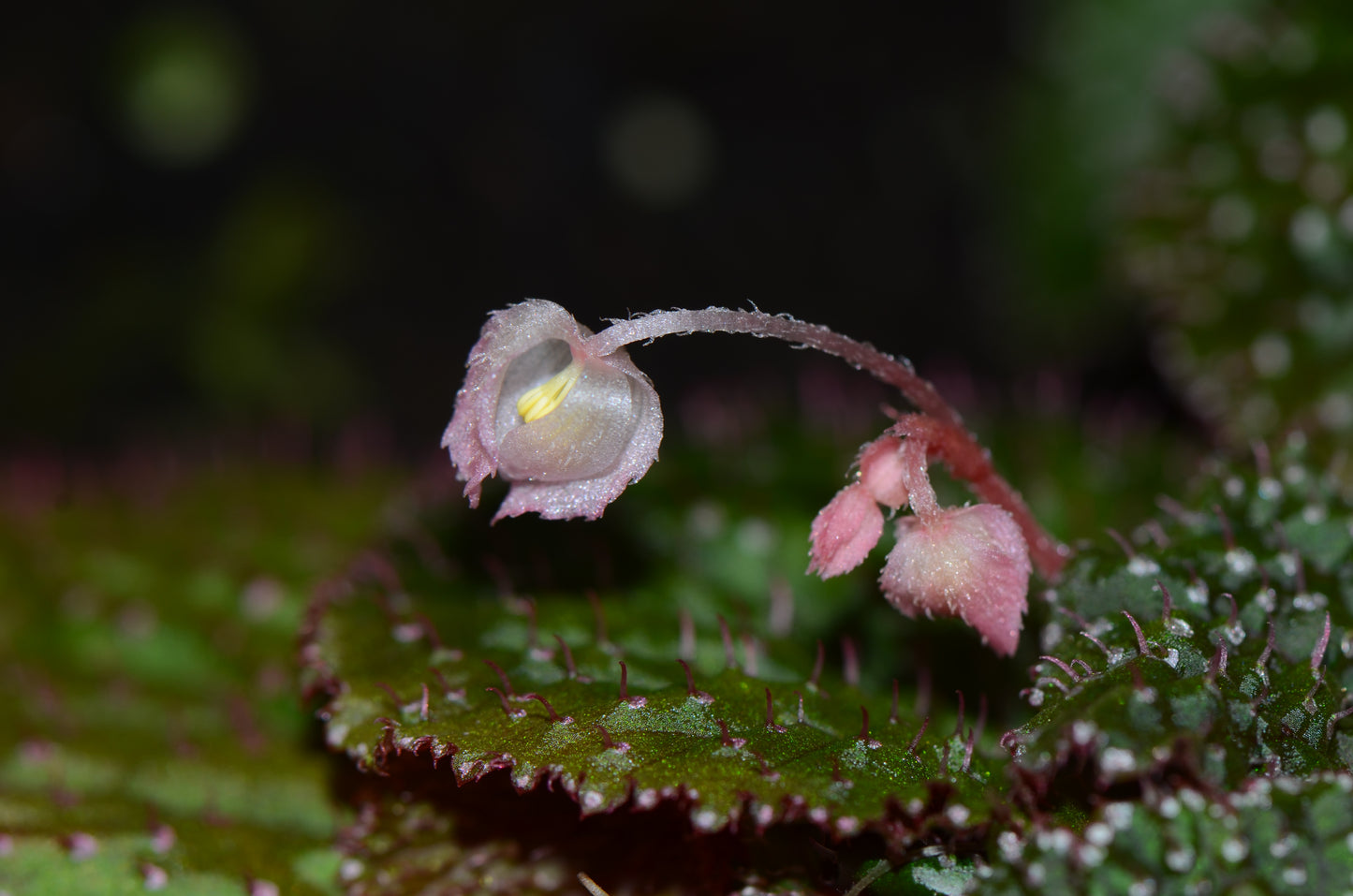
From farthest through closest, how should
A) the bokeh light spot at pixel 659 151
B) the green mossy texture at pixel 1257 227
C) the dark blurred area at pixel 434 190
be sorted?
1. the bokeh light spot at pixel 659 151
2. the dark blurred area at pixel 434 190
3. the green mossy texture at pixel 1257 227

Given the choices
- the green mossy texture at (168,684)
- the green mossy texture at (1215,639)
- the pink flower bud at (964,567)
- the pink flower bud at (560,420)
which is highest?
the pink flower bud at (560,420)

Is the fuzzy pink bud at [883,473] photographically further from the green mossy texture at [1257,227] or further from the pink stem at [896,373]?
the green mossy texture at [1257,227]

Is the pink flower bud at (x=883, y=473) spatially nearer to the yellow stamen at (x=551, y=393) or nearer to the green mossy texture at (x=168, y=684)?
the yellow stamen at (x=551, y=393)

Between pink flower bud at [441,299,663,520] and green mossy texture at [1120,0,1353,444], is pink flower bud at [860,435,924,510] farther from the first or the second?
green mossy texture at [1120,0,1353,444]

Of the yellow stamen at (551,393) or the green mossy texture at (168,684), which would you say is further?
the green mossy texture at (168,684)

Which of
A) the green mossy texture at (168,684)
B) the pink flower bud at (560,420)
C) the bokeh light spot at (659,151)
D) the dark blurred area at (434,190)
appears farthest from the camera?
the bokeh light spot at (659,151)

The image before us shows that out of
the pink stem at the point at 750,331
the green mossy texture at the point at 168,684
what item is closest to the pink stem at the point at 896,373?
the pink stem at the point at 750,331

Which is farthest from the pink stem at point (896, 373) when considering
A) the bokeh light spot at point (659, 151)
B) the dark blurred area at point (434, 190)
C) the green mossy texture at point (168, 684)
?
the bokeh light spot at point (659, 151)

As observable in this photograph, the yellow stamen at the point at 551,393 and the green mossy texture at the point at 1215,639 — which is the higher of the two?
the yellow stamen at the point at 551,393

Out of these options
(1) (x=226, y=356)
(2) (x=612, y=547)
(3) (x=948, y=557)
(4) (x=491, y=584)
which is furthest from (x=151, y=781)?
(1) (x=226, y=356)
